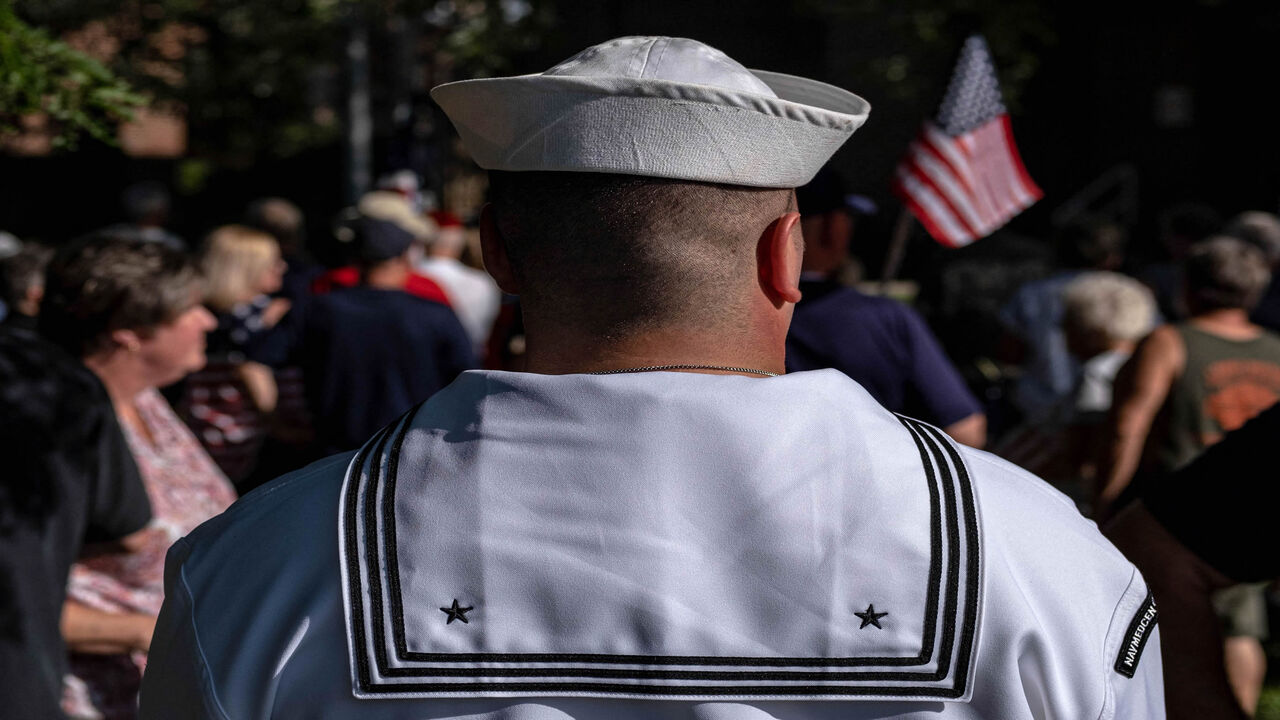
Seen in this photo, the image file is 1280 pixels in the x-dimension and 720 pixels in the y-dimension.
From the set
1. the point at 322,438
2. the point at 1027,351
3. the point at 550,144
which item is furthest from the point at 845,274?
the point at 550,144

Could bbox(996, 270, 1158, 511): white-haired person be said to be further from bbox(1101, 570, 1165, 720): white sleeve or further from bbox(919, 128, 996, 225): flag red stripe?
bbox(1101, 570, 1165, 720): white sleeve

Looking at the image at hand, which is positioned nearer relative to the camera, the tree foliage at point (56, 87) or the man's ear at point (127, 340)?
the tree foliage at point (56, 87)

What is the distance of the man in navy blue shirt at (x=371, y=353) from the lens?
5297 mm

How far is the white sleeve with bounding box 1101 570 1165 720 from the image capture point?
4.56ft

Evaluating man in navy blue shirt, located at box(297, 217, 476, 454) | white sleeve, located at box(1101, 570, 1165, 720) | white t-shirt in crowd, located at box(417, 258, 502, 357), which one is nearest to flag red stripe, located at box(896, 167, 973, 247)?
man in navy blue shirt, located at box(297, 217, 476, 454)

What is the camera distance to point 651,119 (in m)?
1.49

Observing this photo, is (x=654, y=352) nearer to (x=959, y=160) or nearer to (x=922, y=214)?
(x=922, y=214)

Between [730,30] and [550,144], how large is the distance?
66.0 ft

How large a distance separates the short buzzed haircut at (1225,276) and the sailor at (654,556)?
134 inches

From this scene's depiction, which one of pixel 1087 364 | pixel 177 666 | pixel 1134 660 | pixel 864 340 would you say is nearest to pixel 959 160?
pixel 1087 364

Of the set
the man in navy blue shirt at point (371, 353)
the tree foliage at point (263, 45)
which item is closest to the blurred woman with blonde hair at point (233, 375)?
the man in navy blue shirt at point (371, 353)

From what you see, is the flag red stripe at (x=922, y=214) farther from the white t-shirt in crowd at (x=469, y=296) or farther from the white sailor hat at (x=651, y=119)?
the white sailor hat at (x=651, y=119)

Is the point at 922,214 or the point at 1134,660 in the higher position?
the point at 1134,660

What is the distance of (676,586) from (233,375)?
453 centimetres
